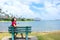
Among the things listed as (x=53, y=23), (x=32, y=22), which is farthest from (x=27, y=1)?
(x=53, y=23)

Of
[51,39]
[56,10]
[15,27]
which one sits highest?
[56,10]

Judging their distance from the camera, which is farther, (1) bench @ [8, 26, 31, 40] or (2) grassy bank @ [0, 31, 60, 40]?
(2) grassy bank @ [0, 31, 60, 40]

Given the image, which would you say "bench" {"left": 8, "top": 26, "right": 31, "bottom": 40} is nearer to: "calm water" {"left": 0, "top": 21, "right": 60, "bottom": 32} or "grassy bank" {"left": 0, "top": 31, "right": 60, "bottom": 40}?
"calm water" {"left": 0, "top": 21, "right": 60, "bottom": 32}

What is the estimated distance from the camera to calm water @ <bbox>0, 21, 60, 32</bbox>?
6.26m

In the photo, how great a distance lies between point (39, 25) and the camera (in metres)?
6.33

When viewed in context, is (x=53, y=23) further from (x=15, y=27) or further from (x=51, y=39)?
(x=15, y=27)

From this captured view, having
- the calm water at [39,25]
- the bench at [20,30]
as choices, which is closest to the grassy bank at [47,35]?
the calm water at [39,25]

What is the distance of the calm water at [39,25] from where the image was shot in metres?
6.26

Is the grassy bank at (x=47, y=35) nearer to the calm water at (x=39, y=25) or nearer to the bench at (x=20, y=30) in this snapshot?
the calm water at (x=39, y=25)

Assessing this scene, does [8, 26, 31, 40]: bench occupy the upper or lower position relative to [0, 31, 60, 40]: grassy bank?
upper

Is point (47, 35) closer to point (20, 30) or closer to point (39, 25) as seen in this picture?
point (39, 25)

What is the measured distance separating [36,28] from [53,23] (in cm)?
58

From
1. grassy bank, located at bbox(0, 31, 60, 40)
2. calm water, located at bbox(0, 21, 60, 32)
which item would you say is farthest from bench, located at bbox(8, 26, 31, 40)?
grassy bank, located at bbox(0, 31, 60, 40)

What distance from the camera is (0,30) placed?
6.31 m
